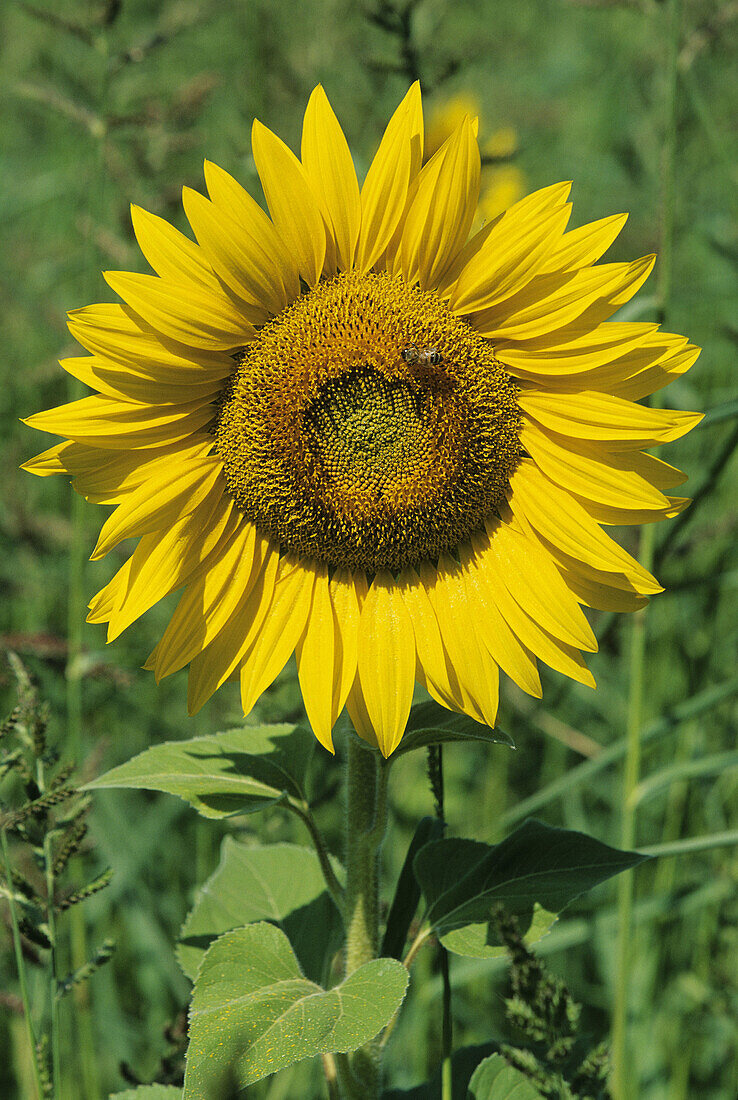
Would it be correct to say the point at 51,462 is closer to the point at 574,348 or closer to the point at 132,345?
the point at 132,345

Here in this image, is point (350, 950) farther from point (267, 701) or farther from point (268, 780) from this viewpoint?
point (267, 701)

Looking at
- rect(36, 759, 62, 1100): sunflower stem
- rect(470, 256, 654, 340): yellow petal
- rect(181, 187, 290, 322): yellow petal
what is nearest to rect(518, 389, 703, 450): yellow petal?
rect(470, 256, 654, 340): yellow petal

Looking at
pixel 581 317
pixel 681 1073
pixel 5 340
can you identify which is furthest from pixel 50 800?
pixel 5 340

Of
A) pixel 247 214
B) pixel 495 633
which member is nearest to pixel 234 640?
pixel 495 633

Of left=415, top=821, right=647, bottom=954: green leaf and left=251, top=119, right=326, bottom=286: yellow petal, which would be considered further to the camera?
left=415, top=821, right=647, bottom=954: green leaf

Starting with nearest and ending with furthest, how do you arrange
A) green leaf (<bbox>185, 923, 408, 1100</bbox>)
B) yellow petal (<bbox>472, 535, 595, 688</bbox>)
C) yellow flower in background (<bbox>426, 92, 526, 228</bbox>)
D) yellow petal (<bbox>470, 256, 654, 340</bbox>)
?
green leaf (<bbox>185, 923, 408, 1100</bbox>)
yellow petal (<bbox>470, 256, 654, 340</bbox>)
yellow petal (<bbox>472, 535, 595, 688</bbox>)
yellow flower in background (<bbox>426, 92, 526, 228</bbox>)

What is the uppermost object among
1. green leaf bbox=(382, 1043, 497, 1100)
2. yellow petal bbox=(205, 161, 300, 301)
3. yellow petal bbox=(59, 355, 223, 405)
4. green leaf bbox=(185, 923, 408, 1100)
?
yellow petal bbox=(205, 161, 300, 301)

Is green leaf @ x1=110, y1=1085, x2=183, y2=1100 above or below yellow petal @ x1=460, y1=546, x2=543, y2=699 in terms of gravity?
below

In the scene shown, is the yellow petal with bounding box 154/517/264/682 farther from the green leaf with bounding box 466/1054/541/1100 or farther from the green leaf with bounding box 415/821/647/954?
the green leaf with bounding box 466/1054/541/1100
